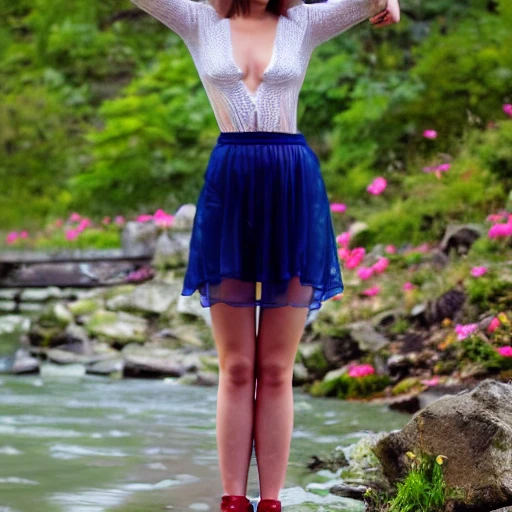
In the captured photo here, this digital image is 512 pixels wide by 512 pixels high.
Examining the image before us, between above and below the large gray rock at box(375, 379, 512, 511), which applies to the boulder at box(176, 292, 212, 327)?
below

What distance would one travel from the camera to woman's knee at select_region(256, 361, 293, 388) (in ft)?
9.64

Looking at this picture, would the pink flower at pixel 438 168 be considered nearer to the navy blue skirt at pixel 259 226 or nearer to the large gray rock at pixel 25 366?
the large gray rock at pixel 25 366

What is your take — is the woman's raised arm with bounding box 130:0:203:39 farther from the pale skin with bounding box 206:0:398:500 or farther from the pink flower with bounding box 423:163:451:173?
the pink flower with bounding box 423:163:451:173

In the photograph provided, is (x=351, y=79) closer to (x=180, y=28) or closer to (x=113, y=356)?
(x=113, y=356)

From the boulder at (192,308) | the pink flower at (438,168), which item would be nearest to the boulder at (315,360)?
the boulder at (192,308)

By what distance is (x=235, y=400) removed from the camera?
294 cm

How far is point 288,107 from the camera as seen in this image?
2945 millimetres

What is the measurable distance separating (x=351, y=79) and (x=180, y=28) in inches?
447

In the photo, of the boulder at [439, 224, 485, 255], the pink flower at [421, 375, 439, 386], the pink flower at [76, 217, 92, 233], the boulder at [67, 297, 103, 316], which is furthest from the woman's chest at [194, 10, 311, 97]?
the pink flower at [76, 217, 92, 233]

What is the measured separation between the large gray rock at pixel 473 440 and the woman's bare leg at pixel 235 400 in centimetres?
55

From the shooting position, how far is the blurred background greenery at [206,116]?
1068 cm

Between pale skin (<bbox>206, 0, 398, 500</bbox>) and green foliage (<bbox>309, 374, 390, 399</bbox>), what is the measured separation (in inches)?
148

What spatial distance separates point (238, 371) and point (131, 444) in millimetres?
2041

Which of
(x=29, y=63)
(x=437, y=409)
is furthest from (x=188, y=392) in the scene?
(x=29, y=63)
